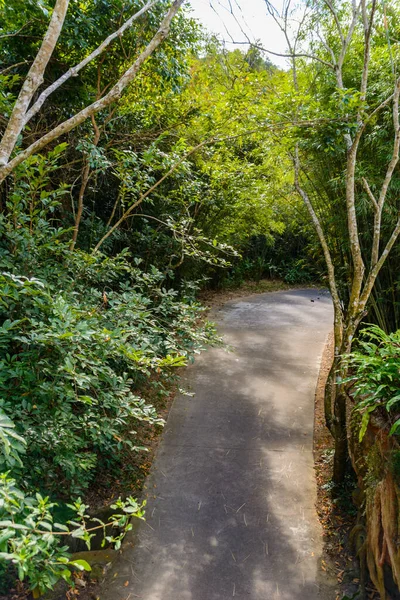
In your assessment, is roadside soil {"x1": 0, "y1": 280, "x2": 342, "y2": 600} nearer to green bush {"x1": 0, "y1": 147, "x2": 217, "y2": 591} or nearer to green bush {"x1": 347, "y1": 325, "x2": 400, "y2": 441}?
green bush {"x1": 0, "y1": 147, "x2": 217, "y2": 591}

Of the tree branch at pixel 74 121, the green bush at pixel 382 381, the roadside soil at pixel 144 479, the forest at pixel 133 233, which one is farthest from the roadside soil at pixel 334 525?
the tree branch at pixel 74 121

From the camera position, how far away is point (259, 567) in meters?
2.68

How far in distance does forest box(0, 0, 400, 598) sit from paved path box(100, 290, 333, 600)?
319 millimetres

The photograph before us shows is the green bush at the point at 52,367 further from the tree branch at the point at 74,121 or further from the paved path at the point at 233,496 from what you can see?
the paved path at the point at 233,496

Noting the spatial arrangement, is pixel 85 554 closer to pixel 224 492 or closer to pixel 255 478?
pixel 224 492

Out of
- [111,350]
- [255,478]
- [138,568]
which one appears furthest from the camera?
[255,478]

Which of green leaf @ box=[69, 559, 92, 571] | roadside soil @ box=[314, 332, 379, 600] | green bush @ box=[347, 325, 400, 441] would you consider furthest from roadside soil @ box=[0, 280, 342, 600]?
green leaf @ box=[69, 559, 92, 571]

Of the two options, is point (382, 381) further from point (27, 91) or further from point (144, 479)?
point (27, 91)

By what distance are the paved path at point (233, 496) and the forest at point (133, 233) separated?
32 cm

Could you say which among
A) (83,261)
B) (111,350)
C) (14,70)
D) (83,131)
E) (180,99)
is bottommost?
(111,350)

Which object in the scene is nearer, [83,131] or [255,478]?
[255,478]

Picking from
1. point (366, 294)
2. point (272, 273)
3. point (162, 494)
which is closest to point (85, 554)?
point (162, 494)

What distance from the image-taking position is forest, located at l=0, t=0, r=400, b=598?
1.98 metres

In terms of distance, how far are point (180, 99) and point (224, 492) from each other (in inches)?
166
